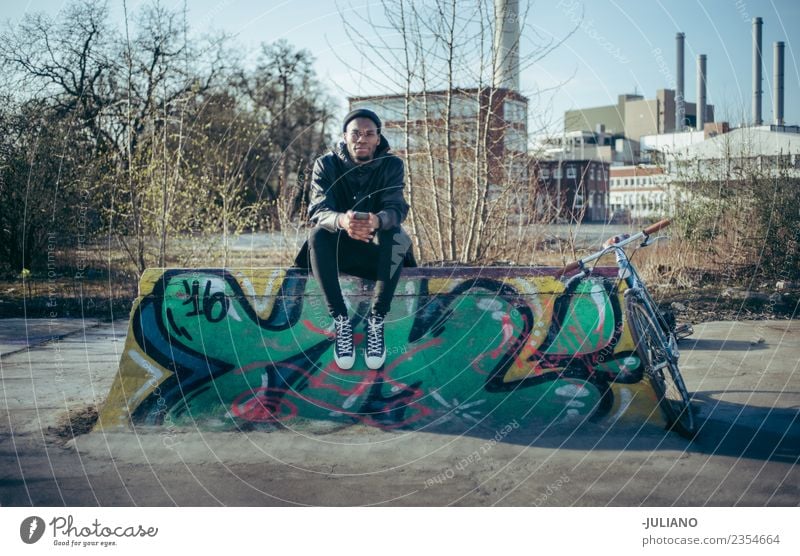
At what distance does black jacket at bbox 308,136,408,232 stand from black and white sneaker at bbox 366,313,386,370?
0.70 metres

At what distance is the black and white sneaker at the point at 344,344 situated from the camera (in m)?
4.41

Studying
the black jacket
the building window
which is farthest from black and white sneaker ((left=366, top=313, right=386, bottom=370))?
the building window

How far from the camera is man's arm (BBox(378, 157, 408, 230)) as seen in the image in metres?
4.41

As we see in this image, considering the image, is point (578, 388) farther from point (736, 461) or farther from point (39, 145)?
point (39, 145)

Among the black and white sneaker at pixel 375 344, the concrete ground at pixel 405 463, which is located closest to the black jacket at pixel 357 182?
the black and white sneaker at pixel 375 344

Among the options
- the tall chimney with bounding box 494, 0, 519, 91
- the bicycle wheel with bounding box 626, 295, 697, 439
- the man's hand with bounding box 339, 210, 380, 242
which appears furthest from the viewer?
the tall chimney with bounding box 494, 0, 519, 91

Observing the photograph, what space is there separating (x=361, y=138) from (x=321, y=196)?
0.45 meters

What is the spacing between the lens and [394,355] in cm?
450

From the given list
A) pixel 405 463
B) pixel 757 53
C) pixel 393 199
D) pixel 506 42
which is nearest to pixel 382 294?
pixel 393 199

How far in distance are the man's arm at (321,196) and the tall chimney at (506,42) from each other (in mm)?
3468

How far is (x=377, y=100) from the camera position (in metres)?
Result: 8.17

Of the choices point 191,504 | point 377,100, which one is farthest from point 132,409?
point 377,100

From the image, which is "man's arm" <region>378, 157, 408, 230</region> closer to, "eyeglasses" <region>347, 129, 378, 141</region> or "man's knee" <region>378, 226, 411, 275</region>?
"man's knee" <region>378, 226, 411, 275</region>

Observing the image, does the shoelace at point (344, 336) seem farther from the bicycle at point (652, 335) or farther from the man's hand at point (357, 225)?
the bicycle at point (652, 335)
